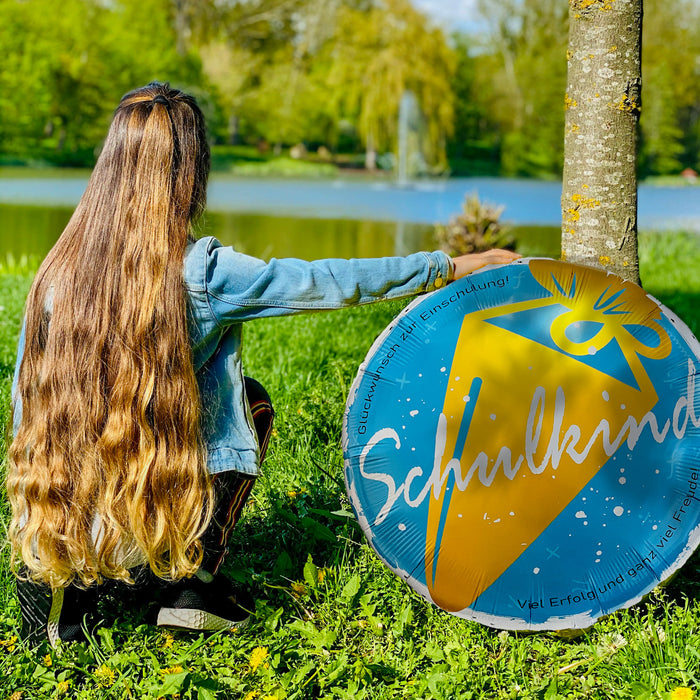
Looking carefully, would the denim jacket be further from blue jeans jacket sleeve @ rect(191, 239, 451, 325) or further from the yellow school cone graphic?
the yellow school cone graphic

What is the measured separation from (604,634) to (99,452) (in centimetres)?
136

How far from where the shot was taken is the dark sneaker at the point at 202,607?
2.00 metres

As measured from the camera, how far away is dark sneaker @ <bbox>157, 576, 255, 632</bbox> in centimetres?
200

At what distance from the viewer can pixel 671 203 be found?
631 inches

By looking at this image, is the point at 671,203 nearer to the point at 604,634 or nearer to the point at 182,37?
the point at 604,634

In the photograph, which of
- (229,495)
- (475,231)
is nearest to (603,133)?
(229,495)

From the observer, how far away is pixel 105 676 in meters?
1.90

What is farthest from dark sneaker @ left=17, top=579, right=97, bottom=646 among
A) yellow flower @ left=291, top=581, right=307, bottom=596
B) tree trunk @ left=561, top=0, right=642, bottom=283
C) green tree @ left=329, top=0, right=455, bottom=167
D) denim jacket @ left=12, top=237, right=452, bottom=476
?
green tree @ left=329, top=0, right=455, bottom=167

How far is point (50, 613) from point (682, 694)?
154cm

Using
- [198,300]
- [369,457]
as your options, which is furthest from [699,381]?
[198,300]

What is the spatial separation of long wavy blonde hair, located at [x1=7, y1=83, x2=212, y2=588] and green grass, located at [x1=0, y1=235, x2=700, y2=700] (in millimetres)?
266

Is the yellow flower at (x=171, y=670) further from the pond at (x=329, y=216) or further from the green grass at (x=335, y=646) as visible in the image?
the pond at (x=329, y=216)

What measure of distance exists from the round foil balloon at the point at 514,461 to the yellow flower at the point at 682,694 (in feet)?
0.85

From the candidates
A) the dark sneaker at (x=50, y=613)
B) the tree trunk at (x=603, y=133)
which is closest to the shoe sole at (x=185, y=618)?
the dark sneaker at (x=50, y=613)
